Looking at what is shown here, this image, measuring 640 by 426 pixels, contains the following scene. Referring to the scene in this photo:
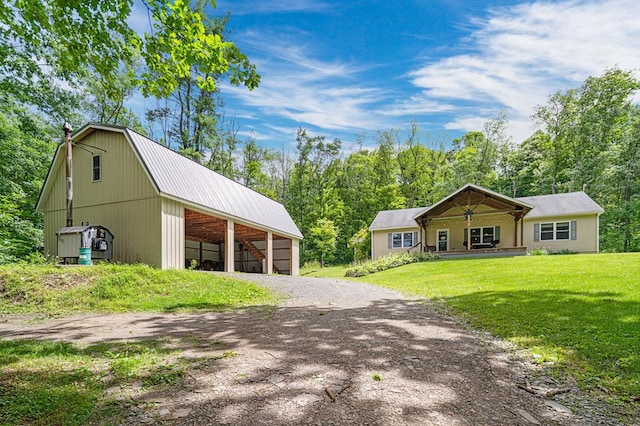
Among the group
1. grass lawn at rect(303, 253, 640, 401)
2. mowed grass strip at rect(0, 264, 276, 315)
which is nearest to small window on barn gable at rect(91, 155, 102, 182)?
mowed grass strip at rect(0, 264, 276, 315)

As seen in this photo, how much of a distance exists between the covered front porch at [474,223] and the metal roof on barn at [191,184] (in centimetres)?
1161

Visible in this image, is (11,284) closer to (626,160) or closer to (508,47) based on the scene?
(508,47)

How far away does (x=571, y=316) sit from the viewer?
5.14 meters

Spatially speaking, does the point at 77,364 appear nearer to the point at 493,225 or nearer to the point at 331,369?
the point at 331,369

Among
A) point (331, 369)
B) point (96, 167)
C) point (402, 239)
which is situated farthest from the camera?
point (402, 239)

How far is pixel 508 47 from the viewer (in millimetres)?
9727

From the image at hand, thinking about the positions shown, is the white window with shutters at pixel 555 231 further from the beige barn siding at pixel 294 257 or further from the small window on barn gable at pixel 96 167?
the small window on barn gable at pixel 96 167

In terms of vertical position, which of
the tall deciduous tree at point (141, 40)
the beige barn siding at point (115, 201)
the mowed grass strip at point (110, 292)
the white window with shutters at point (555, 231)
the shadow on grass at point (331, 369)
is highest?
the tall deciduous tree at point (141, 40)

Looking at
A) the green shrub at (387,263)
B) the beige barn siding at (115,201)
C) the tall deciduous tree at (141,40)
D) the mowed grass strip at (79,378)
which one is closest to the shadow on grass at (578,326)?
the mowed grass strip at (79,378)

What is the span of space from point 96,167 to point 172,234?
4.81m

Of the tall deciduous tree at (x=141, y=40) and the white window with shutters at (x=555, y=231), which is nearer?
the tall deciduous tree at (x=141, y=40)

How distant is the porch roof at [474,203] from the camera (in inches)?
787

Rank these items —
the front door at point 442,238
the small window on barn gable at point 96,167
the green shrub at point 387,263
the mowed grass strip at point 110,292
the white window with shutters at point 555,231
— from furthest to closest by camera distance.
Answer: the front door at point 442,238, the white window with shutters at point 555,231, the green shrub at point 387,263, the small window on barn gable at point 96,167, the mowed grass strip at point 110,292

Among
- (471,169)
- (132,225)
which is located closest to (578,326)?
(132,225)
